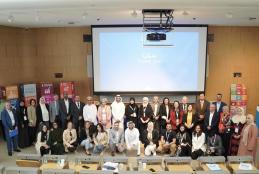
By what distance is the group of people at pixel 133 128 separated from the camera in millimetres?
7525

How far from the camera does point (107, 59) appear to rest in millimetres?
9703

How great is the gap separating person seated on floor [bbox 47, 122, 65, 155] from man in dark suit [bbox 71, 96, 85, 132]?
840mm

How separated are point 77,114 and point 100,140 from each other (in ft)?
4.46

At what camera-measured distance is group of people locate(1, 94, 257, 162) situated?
24.7 feet

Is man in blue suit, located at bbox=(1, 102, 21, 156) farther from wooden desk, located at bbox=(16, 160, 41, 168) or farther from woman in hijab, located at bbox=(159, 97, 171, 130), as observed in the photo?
woman in hijab, located at bbox=(159, 97, 171, 130)

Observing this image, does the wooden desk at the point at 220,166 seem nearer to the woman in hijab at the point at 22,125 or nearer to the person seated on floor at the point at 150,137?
the person seated on floor at the point at 150,137

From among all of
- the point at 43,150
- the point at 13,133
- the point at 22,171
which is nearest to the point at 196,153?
the point at 43,150

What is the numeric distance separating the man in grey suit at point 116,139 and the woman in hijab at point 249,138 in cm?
311

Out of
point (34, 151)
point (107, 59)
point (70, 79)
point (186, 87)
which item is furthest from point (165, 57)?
point (34, 151)

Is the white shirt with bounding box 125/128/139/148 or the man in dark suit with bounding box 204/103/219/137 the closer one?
the white shirt with bounding box 125/128/139/148

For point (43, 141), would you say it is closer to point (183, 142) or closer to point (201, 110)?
point (183, 142)

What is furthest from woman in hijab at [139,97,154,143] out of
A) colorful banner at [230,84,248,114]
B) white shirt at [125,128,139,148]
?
colorful banner at [230,84,248,114]

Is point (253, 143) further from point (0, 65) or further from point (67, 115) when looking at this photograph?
point (0, 65)

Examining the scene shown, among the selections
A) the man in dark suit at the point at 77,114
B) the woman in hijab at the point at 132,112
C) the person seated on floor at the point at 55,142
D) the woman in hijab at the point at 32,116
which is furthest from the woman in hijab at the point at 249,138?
the woman in hijab at the point at 32,116
